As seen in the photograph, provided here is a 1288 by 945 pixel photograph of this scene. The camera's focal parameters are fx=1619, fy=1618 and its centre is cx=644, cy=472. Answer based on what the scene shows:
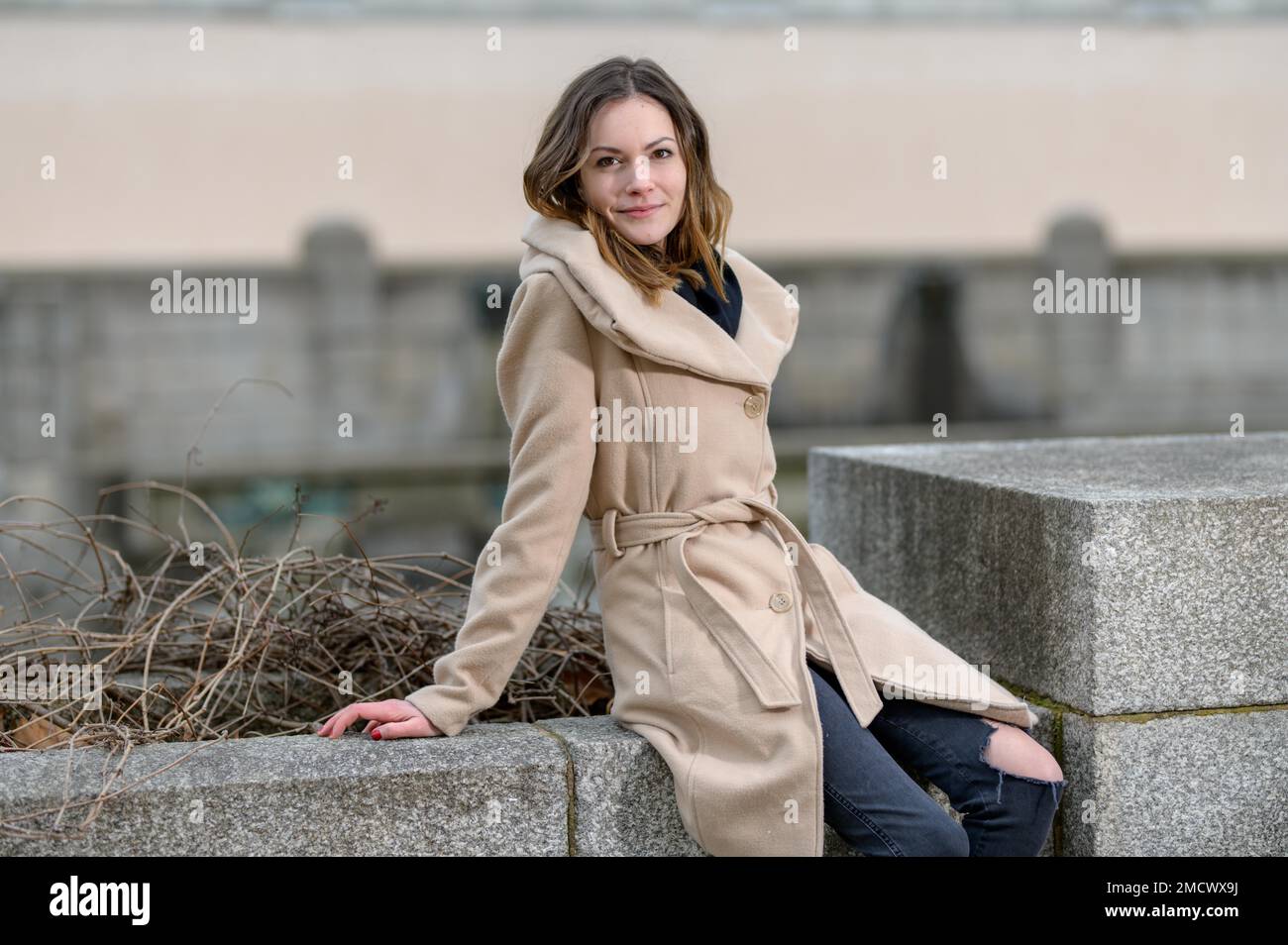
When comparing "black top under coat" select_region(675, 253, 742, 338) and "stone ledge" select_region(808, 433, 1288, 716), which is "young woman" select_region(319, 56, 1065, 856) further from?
"stone ledge" select_region(808, 433, 1288, 716)

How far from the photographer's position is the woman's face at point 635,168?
2.84 metres

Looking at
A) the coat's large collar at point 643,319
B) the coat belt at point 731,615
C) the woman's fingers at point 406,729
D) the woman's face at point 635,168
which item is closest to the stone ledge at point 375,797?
the woman's fingers at point 406,729

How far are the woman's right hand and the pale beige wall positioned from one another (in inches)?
443

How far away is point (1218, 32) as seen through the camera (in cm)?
1562

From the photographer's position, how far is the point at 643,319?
2.75 metres

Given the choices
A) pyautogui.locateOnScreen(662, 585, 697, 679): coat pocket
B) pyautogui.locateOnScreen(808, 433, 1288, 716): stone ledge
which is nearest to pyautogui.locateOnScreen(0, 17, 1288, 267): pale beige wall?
pyautogui.locateOnScreen(808, 433, 1288, 716): stone ledge

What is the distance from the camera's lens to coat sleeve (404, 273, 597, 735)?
2723mm

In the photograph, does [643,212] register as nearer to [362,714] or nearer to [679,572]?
[679,572]

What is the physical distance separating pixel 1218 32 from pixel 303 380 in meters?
9.38

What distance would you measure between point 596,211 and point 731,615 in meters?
0.77

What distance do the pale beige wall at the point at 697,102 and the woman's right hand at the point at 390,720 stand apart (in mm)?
11257

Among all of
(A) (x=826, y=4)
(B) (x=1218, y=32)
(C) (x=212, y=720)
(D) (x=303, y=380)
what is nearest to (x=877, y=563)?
(C) (x=212, y=720)

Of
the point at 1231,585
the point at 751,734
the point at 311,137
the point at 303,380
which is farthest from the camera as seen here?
the point at 311,137

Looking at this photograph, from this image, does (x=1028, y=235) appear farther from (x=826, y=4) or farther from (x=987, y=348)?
(x=826, y=4)
